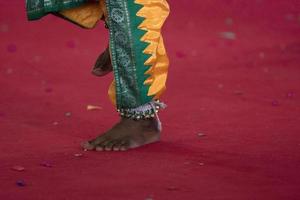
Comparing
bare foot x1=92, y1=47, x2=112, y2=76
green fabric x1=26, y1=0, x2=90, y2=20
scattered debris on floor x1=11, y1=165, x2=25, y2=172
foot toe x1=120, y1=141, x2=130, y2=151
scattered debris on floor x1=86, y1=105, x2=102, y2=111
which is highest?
green fabric x1=26, y1=0, x2=90, y2=20

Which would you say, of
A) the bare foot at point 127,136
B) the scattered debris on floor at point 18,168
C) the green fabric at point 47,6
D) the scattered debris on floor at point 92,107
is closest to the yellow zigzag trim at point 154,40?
the bare foot at point 127,136

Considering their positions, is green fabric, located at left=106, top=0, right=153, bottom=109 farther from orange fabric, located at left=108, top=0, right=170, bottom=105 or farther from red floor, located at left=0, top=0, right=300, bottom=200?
red floor, located at left=0, top=0, right=300, bottom=200

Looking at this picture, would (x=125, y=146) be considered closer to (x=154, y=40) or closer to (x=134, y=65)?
(x=134, y=65)

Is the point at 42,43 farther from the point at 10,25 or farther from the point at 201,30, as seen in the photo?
the point at 201,30

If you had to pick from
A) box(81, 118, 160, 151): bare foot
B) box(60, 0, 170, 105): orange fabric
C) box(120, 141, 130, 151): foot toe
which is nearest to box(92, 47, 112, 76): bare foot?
box(60, 0, 170, 105): orange fabric

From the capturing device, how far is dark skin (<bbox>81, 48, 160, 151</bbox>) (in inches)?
111

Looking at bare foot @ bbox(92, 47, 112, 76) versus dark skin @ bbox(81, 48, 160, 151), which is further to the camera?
bare foot @ bbox(92, 47, 112, 76)

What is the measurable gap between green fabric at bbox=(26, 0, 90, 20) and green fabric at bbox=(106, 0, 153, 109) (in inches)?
5.5

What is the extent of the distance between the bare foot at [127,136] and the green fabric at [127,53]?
10 cm

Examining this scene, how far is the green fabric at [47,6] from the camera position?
2.81 meters

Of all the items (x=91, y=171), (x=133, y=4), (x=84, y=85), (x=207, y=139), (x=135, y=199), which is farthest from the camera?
(x=84, y=85)

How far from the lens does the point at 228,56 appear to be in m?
5.21

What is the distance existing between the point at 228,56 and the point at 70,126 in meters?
2.19

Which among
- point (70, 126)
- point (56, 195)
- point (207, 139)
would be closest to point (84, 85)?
point (70, 126)
